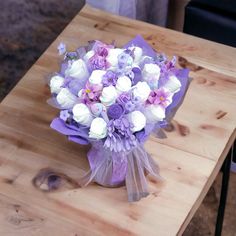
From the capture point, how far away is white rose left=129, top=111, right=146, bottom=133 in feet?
2.65

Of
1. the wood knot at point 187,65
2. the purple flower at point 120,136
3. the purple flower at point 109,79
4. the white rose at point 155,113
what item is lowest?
the wood knot at point 187,65

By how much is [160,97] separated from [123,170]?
0.17 metres

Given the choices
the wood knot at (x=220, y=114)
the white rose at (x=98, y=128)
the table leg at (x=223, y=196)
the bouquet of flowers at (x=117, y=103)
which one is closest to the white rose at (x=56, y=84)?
the bouquet of flowers at (x=117, y=103)

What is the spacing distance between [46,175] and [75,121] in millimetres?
178

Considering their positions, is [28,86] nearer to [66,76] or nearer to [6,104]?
[6,104]

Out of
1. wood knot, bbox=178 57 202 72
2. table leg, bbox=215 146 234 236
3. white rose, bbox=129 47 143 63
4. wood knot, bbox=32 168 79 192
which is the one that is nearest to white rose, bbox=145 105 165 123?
white rose, bbox=129 47 143 63

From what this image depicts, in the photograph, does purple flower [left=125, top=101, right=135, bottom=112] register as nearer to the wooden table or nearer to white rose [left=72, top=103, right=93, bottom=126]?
white rose [left=72, top=103, right=93, bottom=126]

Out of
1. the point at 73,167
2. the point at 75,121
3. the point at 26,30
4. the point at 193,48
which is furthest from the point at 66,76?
the point at 26,30

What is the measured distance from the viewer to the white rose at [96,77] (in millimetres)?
821

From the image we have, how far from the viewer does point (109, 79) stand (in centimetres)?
82

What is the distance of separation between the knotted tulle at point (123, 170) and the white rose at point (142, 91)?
114mm

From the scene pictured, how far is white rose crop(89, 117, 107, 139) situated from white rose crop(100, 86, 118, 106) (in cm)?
3

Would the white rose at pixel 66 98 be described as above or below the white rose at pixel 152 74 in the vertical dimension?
below

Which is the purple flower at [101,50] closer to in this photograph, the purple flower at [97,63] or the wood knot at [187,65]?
the purple flower at [97,63]
